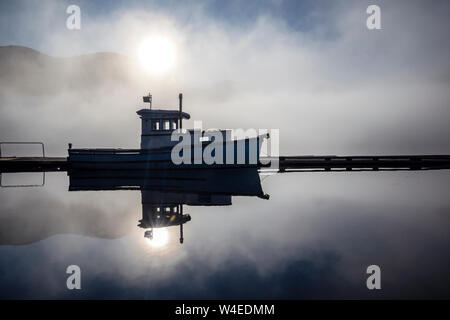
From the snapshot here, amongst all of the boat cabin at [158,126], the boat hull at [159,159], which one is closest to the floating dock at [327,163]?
the boat hull at [159,159]

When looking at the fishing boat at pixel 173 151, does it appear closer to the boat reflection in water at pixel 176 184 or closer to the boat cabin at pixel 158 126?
the boat cabin at pixel 158 126

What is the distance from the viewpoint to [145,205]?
574 inches

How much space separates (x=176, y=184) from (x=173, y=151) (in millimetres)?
3050

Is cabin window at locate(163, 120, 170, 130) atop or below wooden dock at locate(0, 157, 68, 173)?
atop

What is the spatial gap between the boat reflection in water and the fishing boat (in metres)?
0.58

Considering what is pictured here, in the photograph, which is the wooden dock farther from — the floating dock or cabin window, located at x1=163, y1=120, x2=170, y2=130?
cabin window, located at x1=163, y1=120, x2=170, y2=130

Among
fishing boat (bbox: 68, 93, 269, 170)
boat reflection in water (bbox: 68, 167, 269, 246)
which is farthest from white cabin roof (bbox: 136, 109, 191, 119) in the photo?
boat reflection in water (bbox: 68, 167, 269, 246)

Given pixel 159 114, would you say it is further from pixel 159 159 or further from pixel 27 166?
pixel 27 166

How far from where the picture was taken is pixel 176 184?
17.4 m

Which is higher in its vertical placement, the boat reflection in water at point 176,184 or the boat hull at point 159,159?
the boat hull at point 159,159

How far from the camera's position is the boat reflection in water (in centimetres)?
1551

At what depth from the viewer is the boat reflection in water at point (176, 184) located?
15.5 meters

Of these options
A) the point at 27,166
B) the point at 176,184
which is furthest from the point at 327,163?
the point at 27,166

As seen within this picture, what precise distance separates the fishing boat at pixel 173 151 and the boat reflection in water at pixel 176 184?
0.58 m
